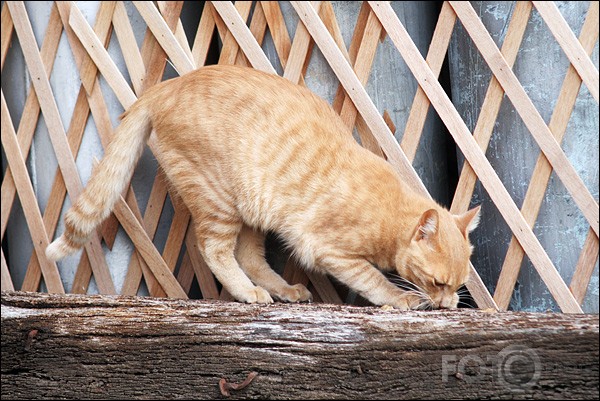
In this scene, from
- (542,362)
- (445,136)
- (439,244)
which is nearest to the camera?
(542,362)

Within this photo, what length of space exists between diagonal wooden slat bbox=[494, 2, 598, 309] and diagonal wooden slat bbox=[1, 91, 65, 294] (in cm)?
162

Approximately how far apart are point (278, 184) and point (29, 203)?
1077 millimetres

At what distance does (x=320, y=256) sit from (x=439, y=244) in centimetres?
37

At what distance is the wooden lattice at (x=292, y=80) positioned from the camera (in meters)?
2.13

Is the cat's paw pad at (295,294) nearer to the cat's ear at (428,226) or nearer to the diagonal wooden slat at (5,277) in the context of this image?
the cat's ear at (428,226)

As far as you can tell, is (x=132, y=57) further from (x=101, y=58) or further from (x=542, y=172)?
(x=542, y=172)

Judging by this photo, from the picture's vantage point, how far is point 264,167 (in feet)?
7.47

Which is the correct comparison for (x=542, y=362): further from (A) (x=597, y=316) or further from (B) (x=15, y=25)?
(B) (x=15, y=25)

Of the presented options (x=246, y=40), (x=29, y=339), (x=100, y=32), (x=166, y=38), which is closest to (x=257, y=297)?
(x=29, y=339)

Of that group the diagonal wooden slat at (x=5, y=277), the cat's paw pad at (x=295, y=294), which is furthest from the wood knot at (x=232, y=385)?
the diagonal wooden slat at (x=5, y=277)

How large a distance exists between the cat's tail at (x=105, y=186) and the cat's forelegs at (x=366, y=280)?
0.75m

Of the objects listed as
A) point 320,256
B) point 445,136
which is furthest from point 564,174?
point 320,256

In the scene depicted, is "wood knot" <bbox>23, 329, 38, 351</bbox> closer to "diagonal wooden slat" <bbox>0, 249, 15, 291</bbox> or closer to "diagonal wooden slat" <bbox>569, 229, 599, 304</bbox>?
"diagonal wooden slat" <bbox>0, 249, 15, 291</bbox>

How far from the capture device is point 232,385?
5.44 feet
